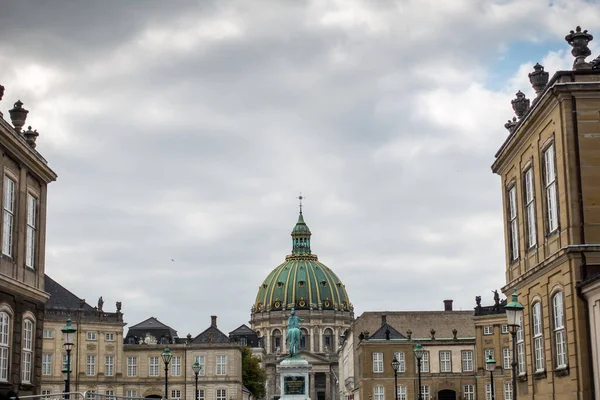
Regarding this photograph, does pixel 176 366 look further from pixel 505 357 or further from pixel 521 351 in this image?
pixel 521 351

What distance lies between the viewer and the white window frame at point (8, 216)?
2961cm

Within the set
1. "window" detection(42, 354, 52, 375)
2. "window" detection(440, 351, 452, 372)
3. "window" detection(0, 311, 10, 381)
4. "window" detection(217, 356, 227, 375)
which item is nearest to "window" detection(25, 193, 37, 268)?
"window" detection(0, 311, 10, 381)

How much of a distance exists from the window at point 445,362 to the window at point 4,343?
75709mm

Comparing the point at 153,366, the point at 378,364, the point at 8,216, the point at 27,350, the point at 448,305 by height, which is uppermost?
the point at 448,305

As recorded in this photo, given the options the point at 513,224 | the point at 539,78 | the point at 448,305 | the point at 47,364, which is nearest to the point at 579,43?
the point at 539,78

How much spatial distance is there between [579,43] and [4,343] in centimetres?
1899

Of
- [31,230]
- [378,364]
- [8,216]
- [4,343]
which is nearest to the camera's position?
[4,343]

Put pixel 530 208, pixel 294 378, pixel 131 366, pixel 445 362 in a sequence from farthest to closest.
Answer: pixel 131 366
pixel 445 362
pixel 294 378
pixel 530 208

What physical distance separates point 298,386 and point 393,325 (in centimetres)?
5257

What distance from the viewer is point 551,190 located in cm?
2781

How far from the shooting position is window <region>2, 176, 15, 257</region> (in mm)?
29641

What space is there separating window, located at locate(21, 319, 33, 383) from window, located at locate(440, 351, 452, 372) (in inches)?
2881

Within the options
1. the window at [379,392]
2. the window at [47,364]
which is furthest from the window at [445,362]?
the window at [47,364]

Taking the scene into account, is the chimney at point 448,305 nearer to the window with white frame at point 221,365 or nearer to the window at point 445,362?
the window at point 445,362
